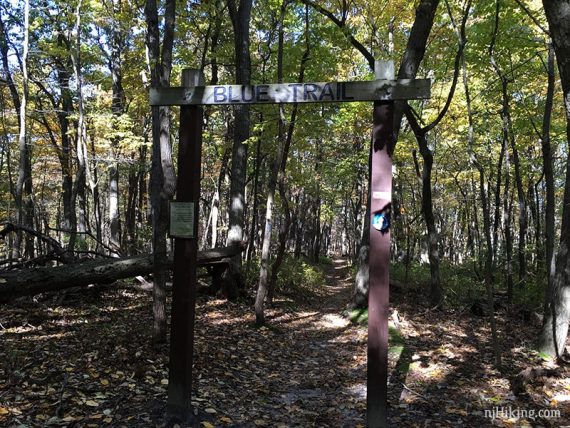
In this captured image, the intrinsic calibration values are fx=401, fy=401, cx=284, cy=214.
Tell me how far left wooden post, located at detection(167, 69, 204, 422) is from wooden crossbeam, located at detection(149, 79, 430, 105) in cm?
17

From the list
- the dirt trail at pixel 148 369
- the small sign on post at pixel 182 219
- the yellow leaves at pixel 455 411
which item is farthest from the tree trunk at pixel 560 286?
the small sign on post at pixel 182 219

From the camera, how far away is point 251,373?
5.86 metres

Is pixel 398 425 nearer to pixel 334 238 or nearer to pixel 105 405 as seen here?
pixel 105 405

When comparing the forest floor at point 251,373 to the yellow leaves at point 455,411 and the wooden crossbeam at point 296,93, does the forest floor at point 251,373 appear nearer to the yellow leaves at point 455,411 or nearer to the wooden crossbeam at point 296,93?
the yellow leaves at point 455,411

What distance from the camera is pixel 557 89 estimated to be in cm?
1581

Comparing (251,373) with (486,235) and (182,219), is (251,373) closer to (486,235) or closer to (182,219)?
(182,219)

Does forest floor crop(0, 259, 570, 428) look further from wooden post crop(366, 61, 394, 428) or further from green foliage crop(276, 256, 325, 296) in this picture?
green foliage crop(276, 256, 325, 296)

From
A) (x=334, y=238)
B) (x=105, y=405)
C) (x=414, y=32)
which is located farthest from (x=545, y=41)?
(x=334, y=238)

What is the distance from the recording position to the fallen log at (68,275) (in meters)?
5.97

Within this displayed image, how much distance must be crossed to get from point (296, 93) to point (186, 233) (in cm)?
186

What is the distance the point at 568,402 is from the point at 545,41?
8.84 metres

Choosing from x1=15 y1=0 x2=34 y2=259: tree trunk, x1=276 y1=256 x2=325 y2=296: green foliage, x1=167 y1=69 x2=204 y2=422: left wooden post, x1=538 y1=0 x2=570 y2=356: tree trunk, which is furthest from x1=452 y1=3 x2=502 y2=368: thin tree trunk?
x1=15 y1=0 x2=34 y2=259: tree trunk

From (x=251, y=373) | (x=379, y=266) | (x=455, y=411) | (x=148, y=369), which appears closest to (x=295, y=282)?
(x=251, y=373)

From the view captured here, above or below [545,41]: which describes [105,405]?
below
